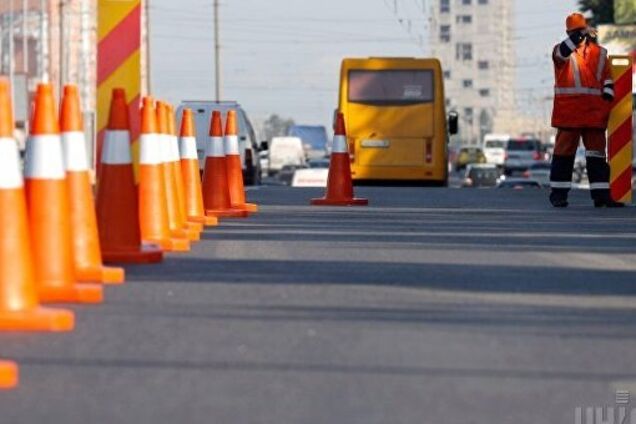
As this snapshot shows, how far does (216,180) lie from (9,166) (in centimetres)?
889

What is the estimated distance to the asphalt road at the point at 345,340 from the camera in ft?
21.2

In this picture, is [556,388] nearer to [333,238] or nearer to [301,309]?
[301,309]

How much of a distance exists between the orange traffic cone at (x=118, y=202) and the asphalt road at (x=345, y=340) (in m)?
0.24

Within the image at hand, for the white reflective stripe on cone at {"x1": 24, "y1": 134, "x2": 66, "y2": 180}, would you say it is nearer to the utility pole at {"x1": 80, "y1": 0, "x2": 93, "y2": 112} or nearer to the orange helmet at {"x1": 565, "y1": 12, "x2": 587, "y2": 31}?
the orange helmet at {"x1": 565, "y1": 12, "x2": 587, "y2": 31}

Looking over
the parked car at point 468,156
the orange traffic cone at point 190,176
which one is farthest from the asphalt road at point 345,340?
the parked car at point 468,156

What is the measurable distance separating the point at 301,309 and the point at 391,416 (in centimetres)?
277

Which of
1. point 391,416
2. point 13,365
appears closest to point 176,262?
point 13,365

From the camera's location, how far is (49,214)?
9.54 meters

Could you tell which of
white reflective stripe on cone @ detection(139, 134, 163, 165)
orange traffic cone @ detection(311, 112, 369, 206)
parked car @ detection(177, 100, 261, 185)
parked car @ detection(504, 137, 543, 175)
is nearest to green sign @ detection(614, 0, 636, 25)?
parked car @ detection(504, 137, 543, 175)

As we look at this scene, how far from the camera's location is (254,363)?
7.32 m

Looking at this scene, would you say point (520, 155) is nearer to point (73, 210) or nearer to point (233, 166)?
point (233, 166)

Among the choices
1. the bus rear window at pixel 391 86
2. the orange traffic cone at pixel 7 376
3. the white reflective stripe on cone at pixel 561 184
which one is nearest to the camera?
the orange traffic cone at pixel 7 376

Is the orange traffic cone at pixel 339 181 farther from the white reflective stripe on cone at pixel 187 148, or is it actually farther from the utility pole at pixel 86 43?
the utility pole at pixel 86 43

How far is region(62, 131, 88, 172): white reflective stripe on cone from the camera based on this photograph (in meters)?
10.7
